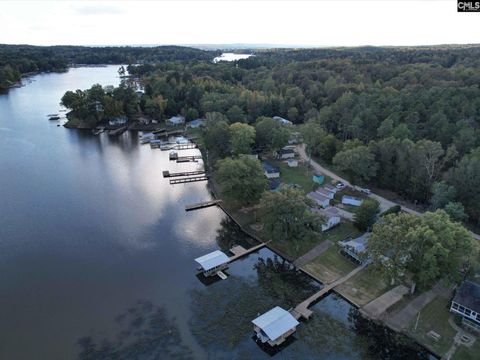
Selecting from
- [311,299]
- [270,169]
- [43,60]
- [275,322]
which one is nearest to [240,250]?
[311,299]

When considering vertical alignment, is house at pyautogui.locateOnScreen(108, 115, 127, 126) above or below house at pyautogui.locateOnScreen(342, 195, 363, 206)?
above

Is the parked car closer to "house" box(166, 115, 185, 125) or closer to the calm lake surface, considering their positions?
the calm lake surface

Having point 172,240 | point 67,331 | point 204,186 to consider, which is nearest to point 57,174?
point 204,186

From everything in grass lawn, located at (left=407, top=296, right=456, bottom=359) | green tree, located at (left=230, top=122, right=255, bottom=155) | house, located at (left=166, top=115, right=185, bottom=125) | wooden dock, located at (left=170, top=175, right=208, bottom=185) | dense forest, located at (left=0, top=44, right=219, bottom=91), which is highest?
dense forest, located at (left=0, top=44, right=219, bottom=91)

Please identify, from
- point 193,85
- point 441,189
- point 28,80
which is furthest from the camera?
point 28,80

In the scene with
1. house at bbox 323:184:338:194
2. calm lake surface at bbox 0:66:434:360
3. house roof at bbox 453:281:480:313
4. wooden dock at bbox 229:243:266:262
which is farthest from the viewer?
house at bbox 323:184:338:194

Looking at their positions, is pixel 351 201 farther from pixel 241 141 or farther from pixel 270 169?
pixel 241 141

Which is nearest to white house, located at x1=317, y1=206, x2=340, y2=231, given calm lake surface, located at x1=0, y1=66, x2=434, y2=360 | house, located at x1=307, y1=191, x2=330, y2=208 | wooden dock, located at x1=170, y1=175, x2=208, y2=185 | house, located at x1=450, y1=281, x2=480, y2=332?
house, located at x1=307, y1=191, x2=330, y2=208

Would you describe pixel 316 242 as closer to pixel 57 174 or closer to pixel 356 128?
pixel 356 128
